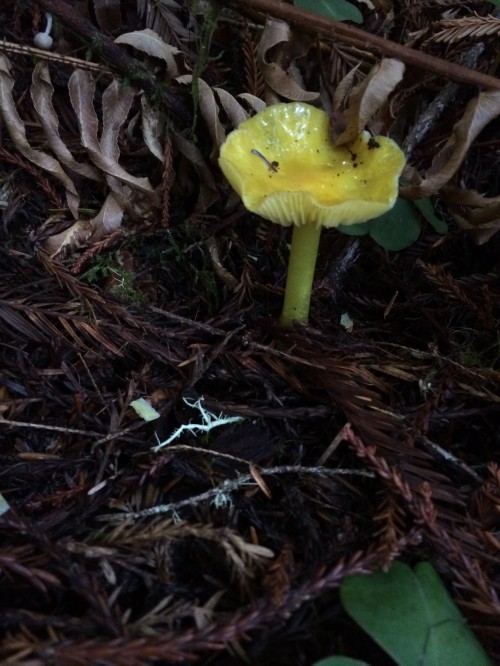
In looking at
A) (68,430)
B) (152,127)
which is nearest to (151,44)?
(152,127)

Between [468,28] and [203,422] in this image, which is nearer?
[203,422]

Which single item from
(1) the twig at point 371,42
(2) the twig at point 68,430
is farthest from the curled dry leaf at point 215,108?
(2) the twig at point 68,430

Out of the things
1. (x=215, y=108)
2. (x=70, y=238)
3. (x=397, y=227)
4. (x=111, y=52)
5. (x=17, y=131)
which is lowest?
(x=70, y=238)

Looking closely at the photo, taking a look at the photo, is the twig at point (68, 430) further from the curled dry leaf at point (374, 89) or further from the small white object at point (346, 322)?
the curled dry leaf at point (374, 89)

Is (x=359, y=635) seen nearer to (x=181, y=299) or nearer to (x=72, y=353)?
(x=72, y=353)

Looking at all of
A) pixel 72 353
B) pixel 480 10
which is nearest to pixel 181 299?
pixel 72 353

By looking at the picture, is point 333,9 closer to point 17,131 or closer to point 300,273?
point 300,273
